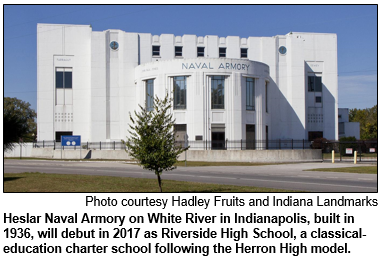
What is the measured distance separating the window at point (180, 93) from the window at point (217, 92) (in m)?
3.10

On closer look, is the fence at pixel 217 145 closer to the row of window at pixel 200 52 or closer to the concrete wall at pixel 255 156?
the concrete wall at pixel 255 156

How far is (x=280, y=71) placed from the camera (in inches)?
2285

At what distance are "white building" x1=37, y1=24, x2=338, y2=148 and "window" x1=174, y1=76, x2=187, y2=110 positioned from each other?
11 cm

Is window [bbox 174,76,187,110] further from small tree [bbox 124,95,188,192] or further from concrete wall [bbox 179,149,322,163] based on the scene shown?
small tree [bbox 124,95,188,192]

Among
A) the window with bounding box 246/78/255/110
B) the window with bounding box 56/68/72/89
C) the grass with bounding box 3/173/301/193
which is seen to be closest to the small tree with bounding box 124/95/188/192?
the grass with bounding box 3/173/301/193

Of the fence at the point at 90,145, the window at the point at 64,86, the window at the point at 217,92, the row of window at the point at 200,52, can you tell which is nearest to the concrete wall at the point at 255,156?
the window at the point at 217,92

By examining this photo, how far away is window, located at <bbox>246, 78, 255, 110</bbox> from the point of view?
49.6 m

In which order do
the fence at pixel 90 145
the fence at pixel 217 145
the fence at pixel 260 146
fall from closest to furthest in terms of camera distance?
the fence at pixel 260 146, the fence at pixel 217 145, the fence at pixel 90 145

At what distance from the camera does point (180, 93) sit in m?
48.8

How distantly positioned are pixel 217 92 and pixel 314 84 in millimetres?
18266

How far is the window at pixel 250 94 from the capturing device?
49.6 meters

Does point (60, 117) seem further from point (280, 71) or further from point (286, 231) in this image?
point (286, 231)

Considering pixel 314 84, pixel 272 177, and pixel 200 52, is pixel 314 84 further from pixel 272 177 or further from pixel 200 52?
pixel 272 177

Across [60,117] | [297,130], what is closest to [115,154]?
[60,117]
